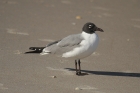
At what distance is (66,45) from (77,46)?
0.27 meters

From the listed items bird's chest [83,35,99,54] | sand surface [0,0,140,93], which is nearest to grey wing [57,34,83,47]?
bird's chest [83,35,99,54]

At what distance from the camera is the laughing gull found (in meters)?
8.27

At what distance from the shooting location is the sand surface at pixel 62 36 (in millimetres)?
7555

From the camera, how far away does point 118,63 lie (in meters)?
9.23

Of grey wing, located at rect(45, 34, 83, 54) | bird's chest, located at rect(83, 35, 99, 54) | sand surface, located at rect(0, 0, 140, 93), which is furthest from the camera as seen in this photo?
grey wing, located at rect(45, 34, 83, 54)

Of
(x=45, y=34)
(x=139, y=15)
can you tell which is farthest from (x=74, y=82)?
(x=139, y=15)

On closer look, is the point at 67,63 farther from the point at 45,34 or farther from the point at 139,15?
the point at 139,15

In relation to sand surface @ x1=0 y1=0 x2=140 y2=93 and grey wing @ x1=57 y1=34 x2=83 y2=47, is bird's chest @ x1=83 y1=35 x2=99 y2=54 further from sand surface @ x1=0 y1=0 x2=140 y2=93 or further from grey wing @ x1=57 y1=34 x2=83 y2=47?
sand surface @ x1=0 y1=0 x2=140 y2=93

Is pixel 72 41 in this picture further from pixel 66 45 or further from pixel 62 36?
pixel 62 36

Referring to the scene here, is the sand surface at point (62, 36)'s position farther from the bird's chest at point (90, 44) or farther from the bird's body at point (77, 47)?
the bird's chest at point (90, 44)

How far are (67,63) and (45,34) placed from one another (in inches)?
96.1

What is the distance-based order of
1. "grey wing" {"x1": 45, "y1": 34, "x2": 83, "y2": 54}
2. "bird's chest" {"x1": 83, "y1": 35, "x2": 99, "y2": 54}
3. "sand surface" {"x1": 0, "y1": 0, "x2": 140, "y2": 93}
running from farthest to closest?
"grey wing" {"x1": 45, "y1": 34, "x2": 83, "y2": 54} → "bird's chest" {"x1": 83, "y1": 35, "x2": 99, "y2": 54} → "sand surface" {"x1": 0, "y1": 0, "x2": 140, "y2": 93}

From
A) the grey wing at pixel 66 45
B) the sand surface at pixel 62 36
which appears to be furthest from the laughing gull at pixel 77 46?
the sand surface at pixel 62 36

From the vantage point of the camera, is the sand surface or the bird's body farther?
the bird's body
